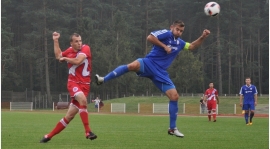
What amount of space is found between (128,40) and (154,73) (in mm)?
69581

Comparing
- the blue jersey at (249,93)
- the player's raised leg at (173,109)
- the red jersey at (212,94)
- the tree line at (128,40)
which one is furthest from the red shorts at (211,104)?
the tree line at (128,40)

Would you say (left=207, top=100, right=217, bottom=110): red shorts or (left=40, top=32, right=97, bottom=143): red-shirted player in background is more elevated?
(left=40, top=32, right=97, bottom=143): red-shirted player in background

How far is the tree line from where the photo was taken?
7569 cm

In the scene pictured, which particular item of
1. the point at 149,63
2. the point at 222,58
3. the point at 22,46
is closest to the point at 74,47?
the point at 149,63

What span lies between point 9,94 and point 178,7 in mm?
34382

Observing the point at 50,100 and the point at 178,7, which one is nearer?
the point at 50,100

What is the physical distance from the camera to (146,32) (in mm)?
86188

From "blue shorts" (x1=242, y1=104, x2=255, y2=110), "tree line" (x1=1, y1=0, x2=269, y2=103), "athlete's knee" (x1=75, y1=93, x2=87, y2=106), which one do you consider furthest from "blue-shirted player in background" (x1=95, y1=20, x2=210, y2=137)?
"tree line" (x1=1, y1=0, x2=269, y2=103)

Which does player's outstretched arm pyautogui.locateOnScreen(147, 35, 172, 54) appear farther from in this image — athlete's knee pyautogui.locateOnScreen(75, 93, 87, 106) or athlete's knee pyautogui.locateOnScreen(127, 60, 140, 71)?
athlete's knee pyautogui.locateOnScreen(75, 93, 87, 106)

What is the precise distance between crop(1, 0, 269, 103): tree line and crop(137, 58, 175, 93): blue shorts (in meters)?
A: 61.6

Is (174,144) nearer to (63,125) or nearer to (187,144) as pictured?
(187,144)

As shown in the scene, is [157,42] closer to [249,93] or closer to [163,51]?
[163,51]

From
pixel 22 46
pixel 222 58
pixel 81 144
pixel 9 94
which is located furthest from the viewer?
pixel 222 58

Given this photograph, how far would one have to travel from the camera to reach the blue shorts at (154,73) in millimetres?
10867
